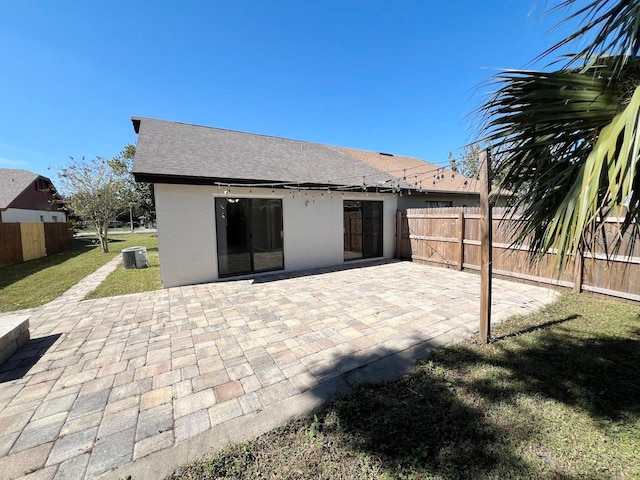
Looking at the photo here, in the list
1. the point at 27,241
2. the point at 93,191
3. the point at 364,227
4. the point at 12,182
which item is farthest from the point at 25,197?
the point at 364,227

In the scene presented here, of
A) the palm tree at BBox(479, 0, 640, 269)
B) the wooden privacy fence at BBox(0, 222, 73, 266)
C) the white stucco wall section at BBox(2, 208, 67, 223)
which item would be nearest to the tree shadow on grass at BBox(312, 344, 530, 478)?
the palm tree at BBox(479, 0, 640, 269)

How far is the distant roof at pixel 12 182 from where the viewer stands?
15.8 metres

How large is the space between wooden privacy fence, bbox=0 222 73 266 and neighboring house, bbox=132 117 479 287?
715cm

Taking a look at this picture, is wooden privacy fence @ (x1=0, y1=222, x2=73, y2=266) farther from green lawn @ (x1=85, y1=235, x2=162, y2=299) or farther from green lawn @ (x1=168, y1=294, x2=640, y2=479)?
green lawn @ (x1=168, y1=294, x2=640, y2=479)

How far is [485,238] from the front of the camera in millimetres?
3344

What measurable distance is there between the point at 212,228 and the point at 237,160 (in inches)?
103

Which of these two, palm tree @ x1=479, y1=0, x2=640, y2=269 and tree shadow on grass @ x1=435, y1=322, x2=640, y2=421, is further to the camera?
tree shadow on grass @ x1=435, y1=322, x2=640, y2=421

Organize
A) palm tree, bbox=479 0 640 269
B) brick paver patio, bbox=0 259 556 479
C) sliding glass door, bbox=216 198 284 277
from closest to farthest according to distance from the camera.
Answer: palm tree, bbox=479 0 640 269, brick paver patio, bbox=0 259 556 479, sliding glass door, bbox=216 198 284 277

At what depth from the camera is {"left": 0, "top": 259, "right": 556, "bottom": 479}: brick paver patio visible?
6.71 feet

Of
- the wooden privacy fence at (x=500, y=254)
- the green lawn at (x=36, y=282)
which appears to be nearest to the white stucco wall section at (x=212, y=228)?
the wooden privacy fence at (x=500, y=254)

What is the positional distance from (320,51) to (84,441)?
11.1m

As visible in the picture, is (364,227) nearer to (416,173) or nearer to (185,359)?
(416,173)

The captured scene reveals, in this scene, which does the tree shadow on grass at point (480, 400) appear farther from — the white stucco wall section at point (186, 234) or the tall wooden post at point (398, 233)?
the tall wooden post at point (398, 233)

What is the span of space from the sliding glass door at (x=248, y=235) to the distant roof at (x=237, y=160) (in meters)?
0.80
